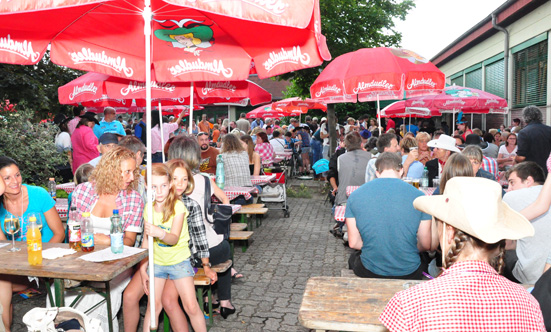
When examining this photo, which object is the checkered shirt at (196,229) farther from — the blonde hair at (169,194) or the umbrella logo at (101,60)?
the umbrella logo at (101,60)

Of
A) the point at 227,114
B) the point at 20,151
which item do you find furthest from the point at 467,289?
the point at 227,114

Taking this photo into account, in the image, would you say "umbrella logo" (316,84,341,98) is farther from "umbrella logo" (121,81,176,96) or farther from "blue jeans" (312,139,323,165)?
"blue jeans" (312,139,323,165)

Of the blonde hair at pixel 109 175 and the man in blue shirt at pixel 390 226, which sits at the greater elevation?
the blonde hair at pixel 109 175

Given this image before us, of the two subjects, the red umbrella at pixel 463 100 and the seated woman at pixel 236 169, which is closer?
the seated woman at pixel 236 169

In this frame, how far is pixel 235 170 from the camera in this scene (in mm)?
7875

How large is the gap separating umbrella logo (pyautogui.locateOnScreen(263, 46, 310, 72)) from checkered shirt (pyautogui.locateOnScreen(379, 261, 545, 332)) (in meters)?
2.61

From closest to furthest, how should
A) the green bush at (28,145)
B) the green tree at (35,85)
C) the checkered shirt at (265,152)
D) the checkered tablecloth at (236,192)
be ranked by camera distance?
the checkered tablecloth at (236,192) < the green bush at (28,145) < the green tree at (35,85) < the checkered shirt at (265,152)

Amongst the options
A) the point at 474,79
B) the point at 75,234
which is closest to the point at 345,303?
the point at 75,234

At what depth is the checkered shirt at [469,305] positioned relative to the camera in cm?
180

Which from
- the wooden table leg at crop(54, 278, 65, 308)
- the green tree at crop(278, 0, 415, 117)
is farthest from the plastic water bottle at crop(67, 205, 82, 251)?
the green tree at crop(278, 0, 415, 117)

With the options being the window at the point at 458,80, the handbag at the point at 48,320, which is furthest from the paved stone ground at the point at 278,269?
the window at the point at 458,80

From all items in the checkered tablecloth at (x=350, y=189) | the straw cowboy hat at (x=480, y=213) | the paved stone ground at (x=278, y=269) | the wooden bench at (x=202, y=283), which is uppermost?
the straw cowboy hat at (x=480, y=213)

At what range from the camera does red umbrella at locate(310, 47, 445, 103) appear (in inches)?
283

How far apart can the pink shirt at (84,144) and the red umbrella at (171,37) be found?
3.77 m
